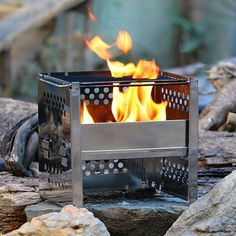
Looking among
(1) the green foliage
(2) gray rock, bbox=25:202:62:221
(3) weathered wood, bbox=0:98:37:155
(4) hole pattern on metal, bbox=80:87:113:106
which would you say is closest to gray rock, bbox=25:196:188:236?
(2) gray rock, bbox=25:202:62:221

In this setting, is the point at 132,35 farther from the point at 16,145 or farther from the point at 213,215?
the point at 213,215

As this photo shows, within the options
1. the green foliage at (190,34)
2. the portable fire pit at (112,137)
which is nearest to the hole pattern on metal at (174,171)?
the portable fire pit at (112,137)

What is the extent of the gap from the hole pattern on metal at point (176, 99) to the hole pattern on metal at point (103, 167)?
0.35 m

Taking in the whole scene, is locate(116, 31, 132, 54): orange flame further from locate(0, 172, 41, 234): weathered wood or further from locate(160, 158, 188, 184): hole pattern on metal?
locate(0, 172, 41, 234): weathered wood

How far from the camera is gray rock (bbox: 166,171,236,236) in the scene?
3.69m

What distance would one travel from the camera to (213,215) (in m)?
3.74

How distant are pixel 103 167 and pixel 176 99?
44 cm

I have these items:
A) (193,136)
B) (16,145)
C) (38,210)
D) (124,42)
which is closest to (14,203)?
(38,210)

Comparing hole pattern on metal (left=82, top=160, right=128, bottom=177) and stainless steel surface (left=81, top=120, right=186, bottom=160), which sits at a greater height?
stainless steel surface (left=81, top=120, right=186, bottom=160)

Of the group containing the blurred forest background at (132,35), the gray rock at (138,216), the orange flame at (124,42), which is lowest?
the gray rock at (138,216)

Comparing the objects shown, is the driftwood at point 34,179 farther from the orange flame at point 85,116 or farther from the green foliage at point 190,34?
the green foliage at point 190,34

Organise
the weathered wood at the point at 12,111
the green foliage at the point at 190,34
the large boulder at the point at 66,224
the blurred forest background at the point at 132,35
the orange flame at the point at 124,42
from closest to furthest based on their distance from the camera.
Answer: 1. the large boulder at the point at 66,224
2. the orange flame at the point at 124,42
3. the weathered wood at the point at 12,111
4. the blurred forest background at the point at 132,35
5. the green foliage at the point at 190,34

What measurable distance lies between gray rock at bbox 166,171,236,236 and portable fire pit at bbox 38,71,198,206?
0.97ft

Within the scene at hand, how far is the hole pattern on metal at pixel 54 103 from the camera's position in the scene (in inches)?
157
